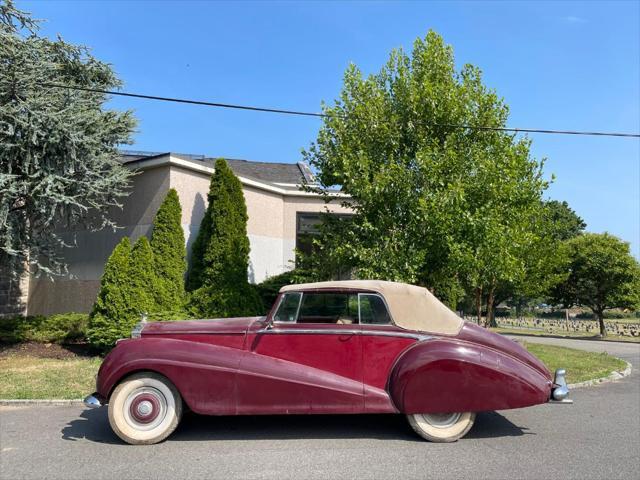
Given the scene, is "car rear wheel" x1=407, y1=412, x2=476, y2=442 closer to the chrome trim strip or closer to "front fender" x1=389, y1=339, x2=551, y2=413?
"front fender" x1=389, y1=339, x2=551, y2=413

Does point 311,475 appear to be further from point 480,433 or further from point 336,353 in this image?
point 480,433

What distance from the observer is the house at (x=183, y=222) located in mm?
12633

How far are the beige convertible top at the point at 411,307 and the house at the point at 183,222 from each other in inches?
238

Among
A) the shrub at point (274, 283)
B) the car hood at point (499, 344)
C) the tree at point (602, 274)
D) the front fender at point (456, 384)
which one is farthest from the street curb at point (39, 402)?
the tree at point (602, 274)

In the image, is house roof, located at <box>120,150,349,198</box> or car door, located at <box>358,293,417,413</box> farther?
house roof, located at <box>120,150,349,198</box>

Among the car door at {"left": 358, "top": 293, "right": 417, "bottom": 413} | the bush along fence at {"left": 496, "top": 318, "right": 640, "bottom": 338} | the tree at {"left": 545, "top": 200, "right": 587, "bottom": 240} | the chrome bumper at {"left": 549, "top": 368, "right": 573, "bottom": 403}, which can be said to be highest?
the tree at {"left": 545, "top": 200, "right": 587, "bottom": 240}

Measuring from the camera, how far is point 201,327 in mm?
5750

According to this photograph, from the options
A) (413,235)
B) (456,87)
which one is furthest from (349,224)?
(456,87)

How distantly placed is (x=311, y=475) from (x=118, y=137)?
9977mm

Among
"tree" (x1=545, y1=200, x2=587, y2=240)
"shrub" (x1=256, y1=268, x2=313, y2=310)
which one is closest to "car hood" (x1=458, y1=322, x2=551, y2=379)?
"shrub" (x1=256, y1=268, x2=313, y2=310)

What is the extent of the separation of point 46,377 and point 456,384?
23.0ft

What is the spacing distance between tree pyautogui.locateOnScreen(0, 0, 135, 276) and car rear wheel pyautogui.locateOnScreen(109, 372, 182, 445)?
622cm

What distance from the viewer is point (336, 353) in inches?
214

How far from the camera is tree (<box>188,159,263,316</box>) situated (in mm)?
11594
